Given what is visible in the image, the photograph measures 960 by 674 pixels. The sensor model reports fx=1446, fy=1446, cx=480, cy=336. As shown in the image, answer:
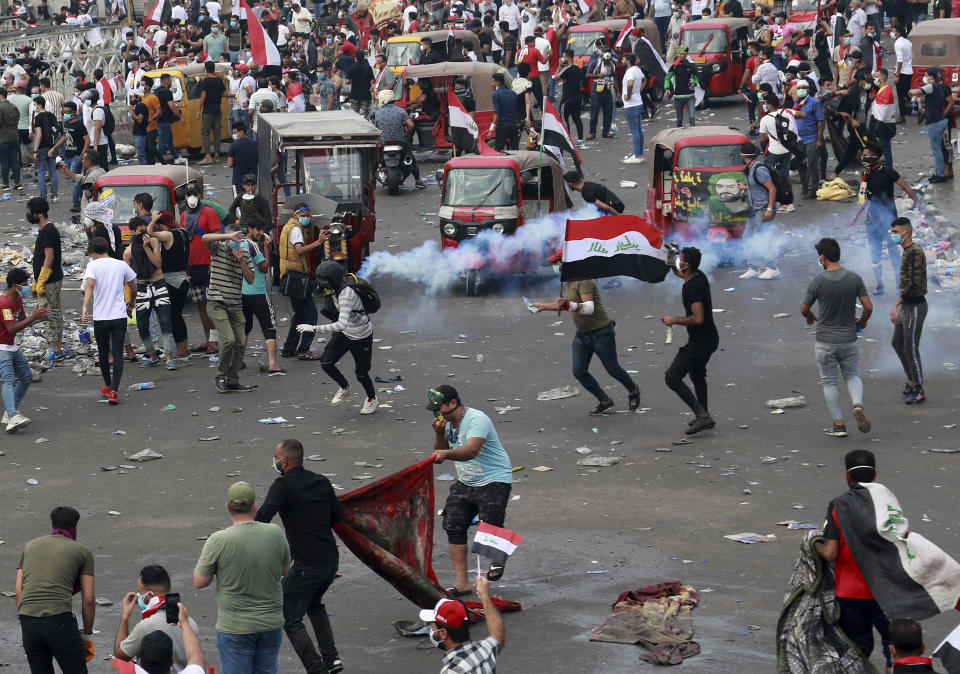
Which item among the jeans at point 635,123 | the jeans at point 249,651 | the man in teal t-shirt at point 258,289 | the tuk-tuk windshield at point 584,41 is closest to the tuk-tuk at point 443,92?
the jeans at point 635,123

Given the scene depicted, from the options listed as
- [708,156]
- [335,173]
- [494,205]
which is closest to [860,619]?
[494,205]

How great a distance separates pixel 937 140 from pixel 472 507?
15605 mm

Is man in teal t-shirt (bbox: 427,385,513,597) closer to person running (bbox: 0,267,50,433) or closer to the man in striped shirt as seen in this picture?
person running (bbox: 0,267,50,433)

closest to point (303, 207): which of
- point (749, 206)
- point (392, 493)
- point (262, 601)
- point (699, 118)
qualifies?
point (749, 206)

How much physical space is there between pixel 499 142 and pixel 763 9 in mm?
13328

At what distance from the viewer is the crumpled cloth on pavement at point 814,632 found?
7395 millimetres

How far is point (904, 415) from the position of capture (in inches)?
523

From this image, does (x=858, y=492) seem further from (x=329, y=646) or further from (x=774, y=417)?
(x=774, y=417)

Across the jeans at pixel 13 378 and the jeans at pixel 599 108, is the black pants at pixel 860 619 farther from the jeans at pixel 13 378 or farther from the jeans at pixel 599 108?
the jeans at pixel 599 108

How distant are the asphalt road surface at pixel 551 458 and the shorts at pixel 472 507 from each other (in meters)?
0.56

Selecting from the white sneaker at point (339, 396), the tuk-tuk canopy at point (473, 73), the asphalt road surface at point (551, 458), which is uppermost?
the tuk-tuk canopy at point (473, 73)

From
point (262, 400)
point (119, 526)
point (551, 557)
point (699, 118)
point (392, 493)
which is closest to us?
point (392, 493)

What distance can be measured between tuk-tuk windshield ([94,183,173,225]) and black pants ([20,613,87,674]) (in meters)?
12.2

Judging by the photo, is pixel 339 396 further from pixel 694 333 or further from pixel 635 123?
pixel 635 123
